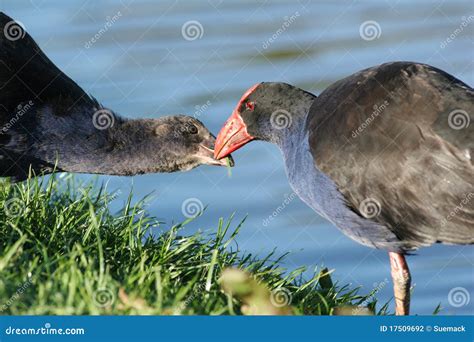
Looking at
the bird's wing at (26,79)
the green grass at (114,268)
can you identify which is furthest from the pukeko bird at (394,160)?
the bird's wing at (26,79)

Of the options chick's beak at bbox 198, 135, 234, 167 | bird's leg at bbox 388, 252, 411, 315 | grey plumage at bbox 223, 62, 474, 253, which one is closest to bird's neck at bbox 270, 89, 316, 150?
grey plumage at bbox 223, 62, 474, 253

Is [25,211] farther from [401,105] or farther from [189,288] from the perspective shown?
[401,105]

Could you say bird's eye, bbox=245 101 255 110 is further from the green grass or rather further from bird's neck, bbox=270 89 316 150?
the green grass

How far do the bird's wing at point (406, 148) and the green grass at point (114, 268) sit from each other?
0.55 metres

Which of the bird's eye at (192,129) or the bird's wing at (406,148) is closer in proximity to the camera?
the bird's wing at (406,148)

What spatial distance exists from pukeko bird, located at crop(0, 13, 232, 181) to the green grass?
0.22m

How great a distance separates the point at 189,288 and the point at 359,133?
1.53m

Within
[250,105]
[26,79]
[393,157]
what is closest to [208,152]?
[250,105]

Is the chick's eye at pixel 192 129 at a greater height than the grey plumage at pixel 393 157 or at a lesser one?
lesser

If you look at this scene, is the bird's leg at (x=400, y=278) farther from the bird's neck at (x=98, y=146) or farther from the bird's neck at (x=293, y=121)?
the bird's neck at (x=98, y=146)

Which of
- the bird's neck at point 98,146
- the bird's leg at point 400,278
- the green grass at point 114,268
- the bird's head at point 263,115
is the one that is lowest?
the green grass at point 114,268

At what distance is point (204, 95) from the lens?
10.9 m

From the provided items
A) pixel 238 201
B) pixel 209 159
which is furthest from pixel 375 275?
pixel 209 159

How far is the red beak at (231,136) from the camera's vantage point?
695cm
